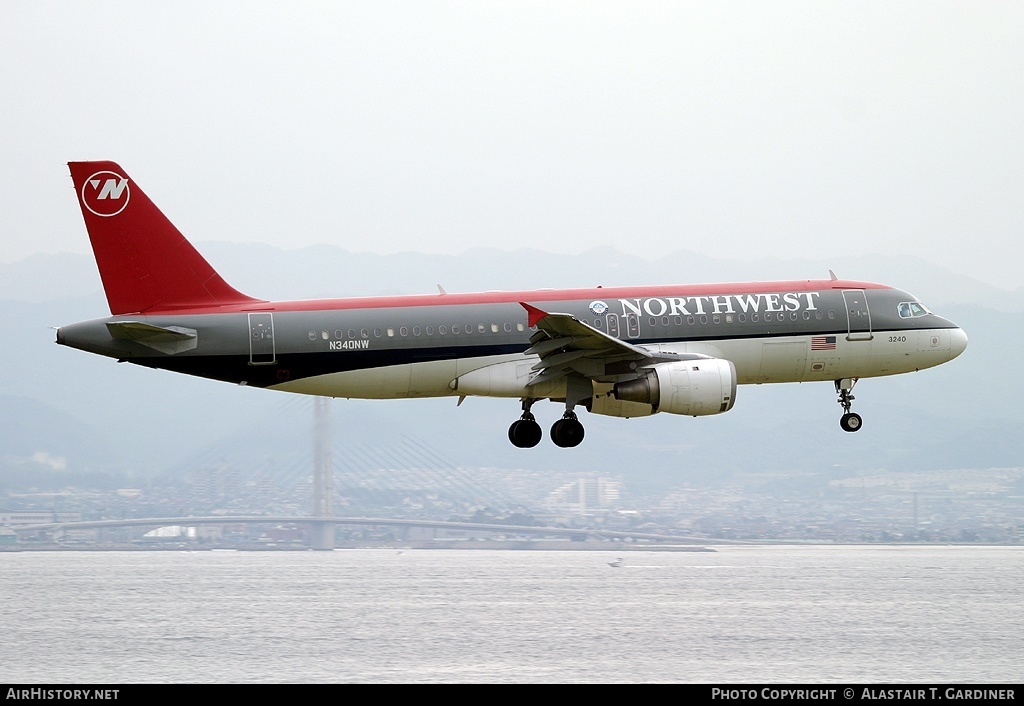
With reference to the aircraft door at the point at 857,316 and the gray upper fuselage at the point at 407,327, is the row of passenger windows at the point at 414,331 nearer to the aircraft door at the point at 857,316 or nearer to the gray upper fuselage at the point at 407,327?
the gray upper fuselage at the point at 407,327

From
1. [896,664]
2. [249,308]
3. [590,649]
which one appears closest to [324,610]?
[590,649]

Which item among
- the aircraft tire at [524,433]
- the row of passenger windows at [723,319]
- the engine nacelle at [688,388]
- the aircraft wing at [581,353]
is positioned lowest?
the aircraft tire at [524,433]

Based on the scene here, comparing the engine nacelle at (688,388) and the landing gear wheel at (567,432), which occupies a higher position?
the engine nacelle at (688,388)

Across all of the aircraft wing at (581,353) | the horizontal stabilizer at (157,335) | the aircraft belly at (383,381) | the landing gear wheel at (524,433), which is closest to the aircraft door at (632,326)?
the aircraft wing at (581,353)

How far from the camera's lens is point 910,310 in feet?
176

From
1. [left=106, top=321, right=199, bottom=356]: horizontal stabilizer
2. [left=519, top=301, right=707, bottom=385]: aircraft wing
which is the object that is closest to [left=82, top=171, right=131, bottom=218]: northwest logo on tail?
[left=106, top=321, right=199, bottom=356]: horizontal stabilizer

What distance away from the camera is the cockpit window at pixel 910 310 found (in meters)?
53.4

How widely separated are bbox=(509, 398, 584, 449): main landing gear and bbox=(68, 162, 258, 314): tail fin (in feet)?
35.9

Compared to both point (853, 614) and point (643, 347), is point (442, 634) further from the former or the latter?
point (643, 347)

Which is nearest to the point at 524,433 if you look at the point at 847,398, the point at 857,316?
the point at 847,398

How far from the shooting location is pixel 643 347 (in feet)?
162

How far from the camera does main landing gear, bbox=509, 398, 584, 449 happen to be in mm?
50000

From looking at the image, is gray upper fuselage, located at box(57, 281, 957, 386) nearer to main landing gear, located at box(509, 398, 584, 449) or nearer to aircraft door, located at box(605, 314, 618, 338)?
aircraft door, located at box(605, 314, 618, 338)

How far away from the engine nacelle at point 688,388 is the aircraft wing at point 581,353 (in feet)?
2.59
